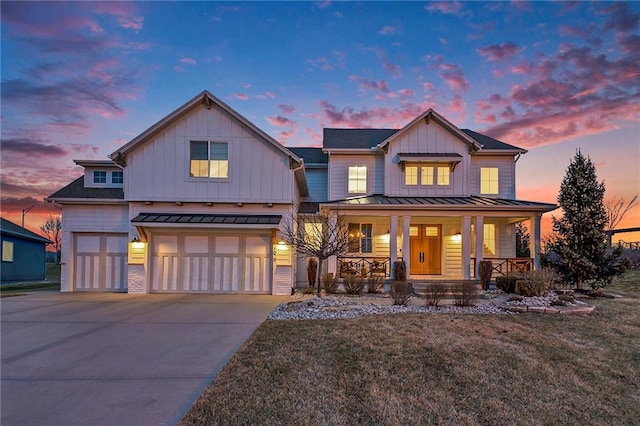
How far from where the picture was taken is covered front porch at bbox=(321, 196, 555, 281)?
47.7 feet

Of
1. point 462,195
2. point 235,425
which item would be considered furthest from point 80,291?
point 462,195

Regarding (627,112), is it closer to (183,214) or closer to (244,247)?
(244,247)

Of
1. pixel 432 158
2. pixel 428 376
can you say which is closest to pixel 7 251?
pixel 432 158

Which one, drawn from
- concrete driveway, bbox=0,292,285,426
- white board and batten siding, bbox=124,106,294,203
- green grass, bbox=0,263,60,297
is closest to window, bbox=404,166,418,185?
white board and batten siding, bbox=124,106,294,203

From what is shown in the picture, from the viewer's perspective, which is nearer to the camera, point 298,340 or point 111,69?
point 298,340

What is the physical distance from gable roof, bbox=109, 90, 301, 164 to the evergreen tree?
415 inches

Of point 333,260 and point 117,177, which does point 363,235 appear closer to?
point 333,260

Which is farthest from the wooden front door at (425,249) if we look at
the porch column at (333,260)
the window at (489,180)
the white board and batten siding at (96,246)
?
the white board and batten siding at (96,246)

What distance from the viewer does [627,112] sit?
51.2 feet

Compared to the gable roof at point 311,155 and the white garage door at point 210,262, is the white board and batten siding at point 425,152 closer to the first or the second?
the gable roof at point 311,155

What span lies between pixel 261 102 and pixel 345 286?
11.4 metres

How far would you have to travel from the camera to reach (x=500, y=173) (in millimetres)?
17438

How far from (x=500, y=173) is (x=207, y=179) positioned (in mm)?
14093

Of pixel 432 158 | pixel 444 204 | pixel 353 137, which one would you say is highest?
pixel 353 137
